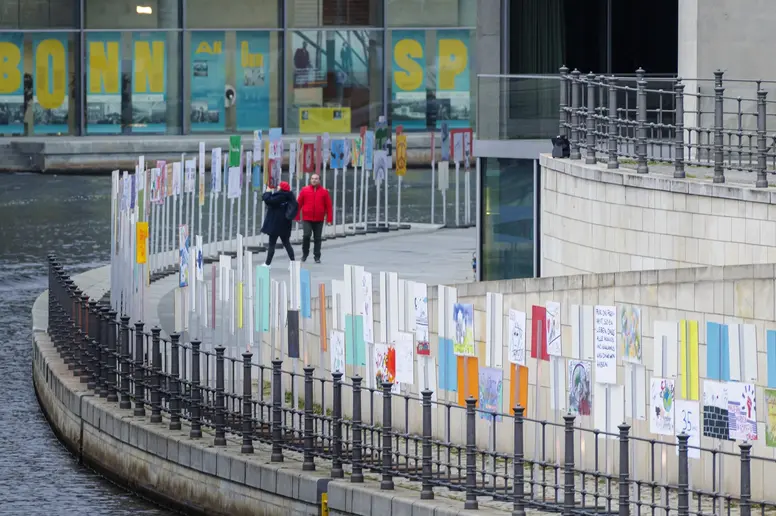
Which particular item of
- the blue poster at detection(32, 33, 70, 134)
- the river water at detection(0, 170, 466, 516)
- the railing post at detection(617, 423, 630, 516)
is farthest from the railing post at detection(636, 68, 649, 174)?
the blue poster at detection(32, 33, 70, 134)

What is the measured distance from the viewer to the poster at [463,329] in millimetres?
15914

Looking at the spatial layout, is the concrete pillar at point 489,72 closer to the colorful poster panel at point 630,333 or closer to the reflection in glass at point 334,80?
the colorful poster panel at point 630,333

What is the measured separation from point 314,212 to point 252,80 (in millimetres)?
22259

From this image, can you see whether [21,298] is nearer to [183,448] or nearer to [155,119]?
[183,448]

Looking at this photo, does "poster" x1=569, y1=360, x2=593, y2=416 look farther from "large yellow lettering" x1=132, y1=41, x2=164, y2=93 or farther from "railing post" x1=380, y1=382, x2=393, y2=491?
"large yellow lettering" x1=132, y1=41, x2=164, y2=93

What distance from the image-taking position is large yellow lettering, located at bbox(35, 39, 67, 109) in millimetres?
50750

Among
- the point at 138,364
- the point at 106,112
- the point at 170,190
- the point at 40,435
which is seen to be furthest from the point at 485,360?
the point at 106,112

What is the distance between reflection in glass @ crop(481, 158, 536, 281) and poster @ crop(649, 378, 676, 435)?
10672 millimetres

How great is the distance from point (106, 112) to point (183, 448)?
1348 inches

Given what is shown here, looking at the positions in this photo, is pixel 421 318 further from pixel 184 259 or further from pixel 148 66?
pixel 148 66

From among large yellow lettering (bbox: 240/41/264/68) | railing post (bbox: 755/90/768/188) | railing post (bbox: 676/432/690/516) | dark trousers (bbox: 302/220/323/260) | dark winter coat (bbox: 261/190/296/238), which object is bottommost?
railing post (bbox: 676/432/690/516)

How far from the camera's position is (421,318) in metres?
16.5

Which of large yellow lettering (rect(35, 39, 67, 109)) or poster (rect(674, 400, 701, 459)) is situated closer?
poster (rect(674, 400, 701, 459))

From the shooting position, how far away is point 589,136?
2070 centimetres
